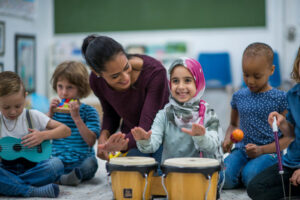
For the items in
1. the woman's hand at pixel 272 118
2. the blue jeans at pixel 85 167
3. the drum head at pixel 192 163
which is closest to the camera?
the drum head at pixel 192 163

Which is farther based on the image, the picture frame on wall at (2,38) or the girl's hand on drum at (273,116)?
the picture frame on wall at (2,38)

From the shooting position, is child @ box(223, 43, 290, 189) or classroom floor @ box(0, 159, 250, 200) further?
child @ box(223, 43, 290, 189)

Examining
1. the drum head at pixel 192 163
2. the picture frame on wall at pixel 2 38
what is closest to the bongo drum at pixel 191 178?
the drum head at pixel 192 163

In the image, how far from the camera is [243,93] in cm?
246

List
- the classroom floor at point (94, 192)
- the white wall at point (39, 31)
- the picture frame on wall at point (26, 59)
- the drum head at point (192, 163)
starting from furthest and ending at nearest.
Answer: the picture frame on wall at point (26, 59)
the white wall at point (39, 31)
the classroom floor at point (94, 192)
the drum head at point (192, 163)

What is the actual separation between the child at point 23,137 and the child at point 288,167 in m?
1.09

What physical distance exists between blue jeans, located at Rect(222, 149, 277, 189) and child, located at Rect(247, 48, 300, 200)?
0.22 meters

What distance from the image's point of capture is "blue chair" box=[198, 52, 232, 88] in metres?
5.39

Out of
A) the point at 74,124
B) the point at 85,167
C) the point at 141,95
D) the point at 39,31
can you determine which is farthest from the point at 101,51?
the point at 39,31

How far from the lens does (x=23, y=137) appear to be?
223 centimetres

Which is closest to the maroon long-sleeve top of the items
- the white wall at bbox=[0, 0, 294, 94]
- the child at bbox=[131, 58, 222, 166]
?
the child at bbox=[131, 58, 222, 166]

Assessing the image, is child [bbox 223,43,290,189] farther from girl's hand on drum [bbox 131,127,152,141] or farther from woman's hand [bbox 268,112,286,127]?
girl's hand on drum [bbox 131,127,152,141]

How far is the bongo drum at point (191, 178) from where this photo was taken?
162 centimetres

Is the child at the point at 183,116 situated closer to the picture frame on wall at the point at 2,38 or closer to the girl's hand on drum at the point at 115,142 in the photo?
the girl's hand on drum at the point at 115,142
